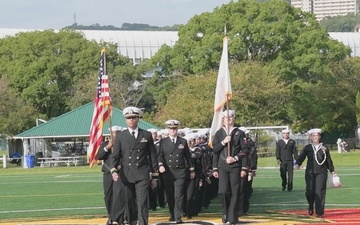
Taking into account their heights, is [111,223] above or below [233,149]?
below

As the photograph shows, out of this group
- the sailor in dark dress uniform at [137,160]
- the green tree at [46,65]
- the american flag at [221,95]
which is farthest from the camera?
A: the green tree at [46,65]

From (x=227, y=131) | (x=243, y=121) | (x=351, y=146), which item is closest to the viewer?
(x=227, y=131)

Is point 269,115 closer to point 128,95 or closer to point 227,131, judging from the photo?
point 128,95

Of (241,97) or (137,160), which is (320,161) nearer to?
(137,160)

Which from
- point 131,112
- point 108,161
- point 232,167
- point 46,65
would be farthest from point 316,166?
point 46,65

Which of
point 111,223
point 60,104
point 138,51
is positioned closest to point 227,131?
point 111,223

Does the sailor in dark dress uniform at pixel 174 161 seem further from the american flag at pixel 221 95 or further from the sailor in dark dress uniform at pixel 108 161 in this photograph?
the sailor in dark dress uniform at pixel 108 161

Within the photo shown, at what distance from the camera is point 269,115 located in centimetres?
7106

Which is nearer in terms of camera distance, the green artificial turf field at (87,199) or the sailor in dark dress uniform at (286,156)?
the green artificial turf field at (87,199)

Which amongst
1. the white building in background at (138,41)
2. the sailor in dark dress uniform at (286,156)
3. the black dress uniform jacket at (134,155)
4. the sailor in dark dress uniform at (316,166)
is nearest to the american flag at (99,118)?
the black dress uniform jacket at (134,155)

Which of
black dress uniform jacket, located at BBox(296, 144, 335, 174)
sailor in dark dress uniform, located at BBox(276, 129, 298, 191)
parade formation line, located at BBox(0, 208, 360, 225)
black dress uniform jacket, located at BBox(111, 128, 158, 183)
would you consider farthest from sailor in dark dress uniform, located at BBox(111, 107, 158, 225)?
sailor in dark dress uniform, located at BBox(276, 129, 298, 191)

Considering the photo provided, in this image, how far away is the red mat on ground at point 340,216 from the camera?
58.3 feet

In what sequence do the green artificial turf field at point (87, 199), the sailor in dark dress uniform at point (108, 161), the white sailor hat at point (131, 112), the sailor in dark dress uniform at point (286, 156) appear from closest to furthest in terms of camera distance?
the white sailor hat at point (131, 112) < the sailor in dark dress uniform at point (108, 161) < the green artificial turf field at point (87, 199) < the sailor in dark dress uniform at point (286, 156)

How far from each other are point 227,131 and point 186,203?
303 cm
